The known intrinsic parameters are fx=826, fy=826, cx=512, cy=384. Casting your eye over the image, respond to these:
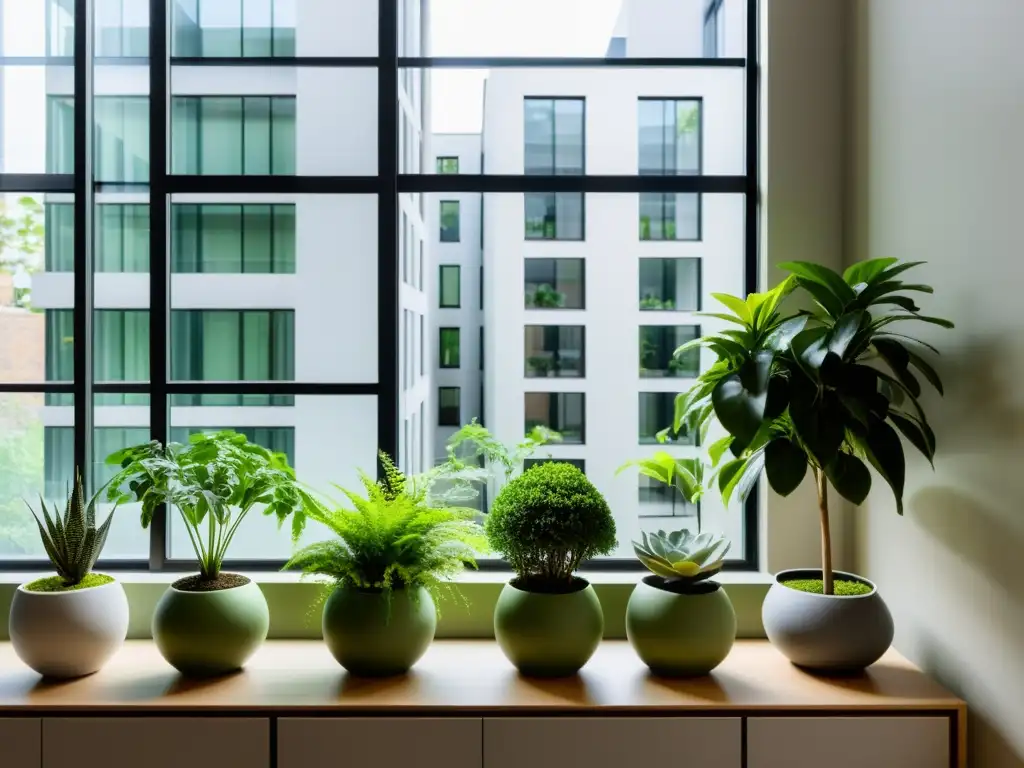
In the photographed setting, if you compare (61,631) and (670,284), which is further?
(670,284)

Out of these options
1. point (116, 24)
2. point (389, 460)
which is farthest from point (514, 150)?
point (116, 24)

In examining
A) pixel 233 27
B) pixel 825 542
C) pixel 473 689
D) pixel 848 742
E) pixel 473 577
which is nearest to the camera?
pixel 848 742

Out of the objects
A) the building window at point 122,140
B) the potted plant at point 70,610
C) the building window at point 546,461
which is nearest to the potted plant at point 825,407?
the building window at point 546,461

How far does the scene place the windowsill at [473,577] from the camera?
2588mm

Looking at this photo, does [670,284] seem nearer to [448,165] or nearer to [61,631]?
[448,165]

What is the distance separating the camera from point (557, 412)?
9.13ft

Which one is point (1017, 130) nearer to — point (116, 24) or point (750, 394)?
point (750, 394)

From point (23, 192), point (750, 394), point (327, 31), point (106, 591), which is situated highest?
point (327, 31)

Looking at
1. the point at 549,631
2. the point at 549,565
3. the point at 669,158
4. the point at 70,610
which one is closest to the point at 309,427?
the point at 70,610

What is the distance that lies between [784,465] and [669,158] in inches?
47.4

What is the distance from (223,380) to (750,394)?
5.63 feet

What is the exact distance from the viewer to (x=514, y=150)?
2768mm

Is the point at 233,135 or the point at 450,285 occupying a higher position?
the point at 233,135

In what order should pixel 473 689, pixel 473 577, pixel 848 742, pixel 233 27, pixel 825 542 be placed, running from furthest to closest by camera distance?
pixel 233 27 < pixel 473 577 < pixel 825 542 < pixel 473 689 < pixel 848 742
